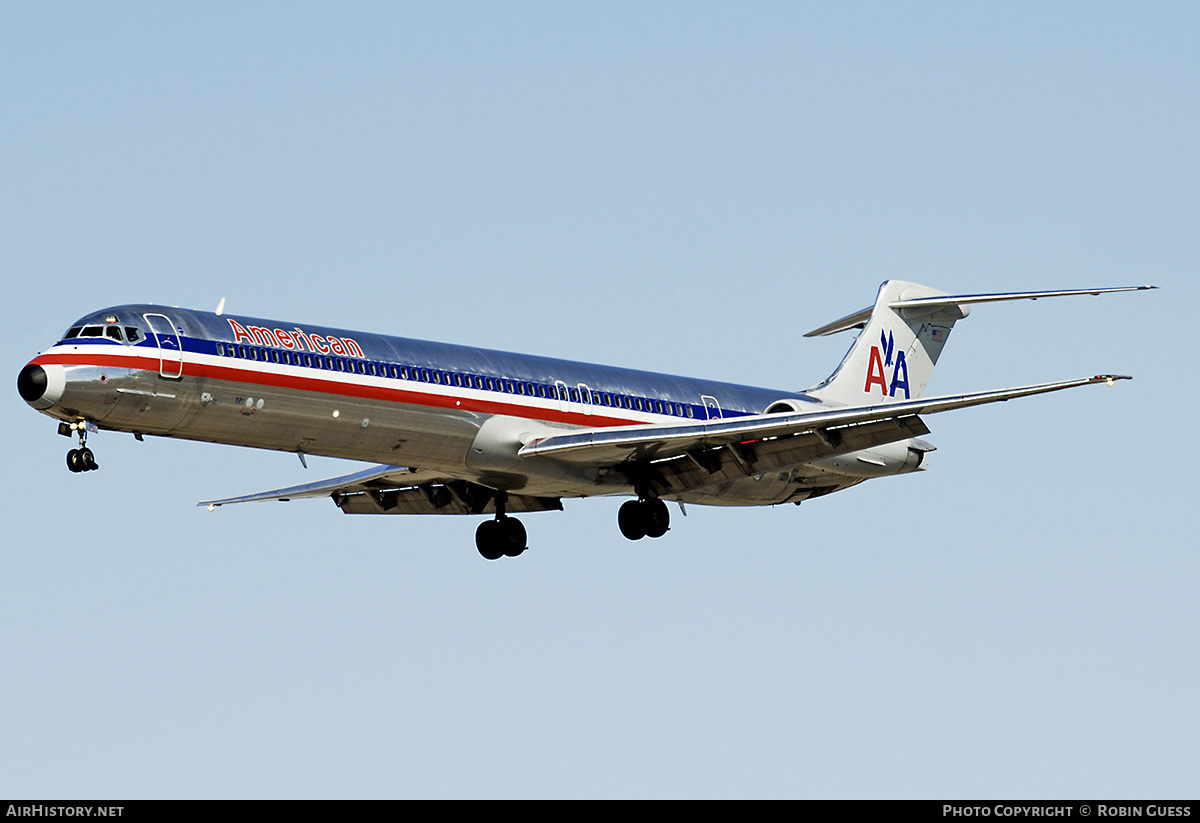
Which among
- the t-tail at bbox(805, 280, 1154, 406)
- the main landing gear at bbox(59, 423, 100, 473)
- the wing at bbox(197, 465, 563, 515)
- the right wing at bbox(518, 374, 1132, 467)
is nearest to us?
the main landing gear at bbox(59, 423, 100, 473)

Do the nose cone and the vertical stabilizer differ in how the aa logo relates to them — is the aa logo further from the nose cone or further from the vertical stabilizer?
the nose cone

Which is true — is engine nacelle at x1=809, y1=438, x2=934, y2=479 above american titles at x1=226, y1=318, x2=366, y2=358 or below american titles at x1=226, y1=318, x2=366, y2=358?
above

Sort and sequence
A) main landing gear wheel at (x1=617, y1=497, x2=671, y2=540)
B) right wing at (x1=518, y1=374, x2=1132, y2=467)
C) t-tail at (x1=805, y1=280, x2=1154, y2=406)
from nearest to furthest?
right wing at (x1=518, y1=374, x2=1132, y2=467), main landing gear wheel at (x1=617, y1=497, x2=671, y2=540), t-tail at (x1=805, y1=280, x2=1154, y2=406)

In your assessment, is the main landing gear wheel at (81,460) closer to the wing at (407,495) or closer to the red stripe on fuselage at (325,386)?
the red stripe on fuselage at (325,386)

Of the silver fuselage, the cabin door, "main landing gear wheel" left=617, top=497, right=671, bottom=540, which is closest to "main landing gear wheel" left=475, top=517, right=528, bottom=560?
the silver fuselage

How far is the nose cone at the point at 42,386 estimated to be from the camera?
88.1 feet

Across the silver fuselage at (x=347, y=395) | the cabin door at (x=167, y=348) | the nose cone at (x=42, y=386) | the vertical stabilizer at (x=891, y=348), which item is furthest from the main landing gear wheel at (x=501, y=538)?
the nose cone at (x=42, y=386)

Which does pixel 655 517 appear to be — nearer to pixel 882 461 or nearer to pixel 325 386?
pixel 882 461

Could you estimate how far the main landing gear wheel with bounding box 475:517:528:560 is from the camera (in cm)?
3472

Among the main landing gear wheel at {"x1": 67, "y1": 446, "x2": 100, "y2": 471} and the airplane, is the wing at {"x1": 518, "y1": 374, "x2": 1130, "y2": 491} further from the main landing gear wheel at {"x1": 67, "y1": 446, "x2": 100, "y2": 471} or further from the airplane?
the main landing gear wheel at {"x1": 67, "y1": 446, "x2": 100, "y2": 471}

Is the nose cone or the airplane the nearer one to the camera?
the nose cone

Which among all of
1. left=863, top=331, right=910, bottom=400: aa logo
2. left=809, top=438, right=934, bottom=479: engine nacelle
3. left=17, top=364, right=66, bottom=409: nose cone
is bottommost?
left=17, top=364, right=66, bottom=409: nose cone

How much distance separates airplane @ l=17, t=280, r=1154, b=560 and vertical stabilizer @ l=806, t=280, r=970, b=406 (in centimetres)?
10

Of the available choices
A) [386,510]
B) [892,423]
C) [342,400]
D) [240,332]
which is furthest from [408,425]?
[892,423]
